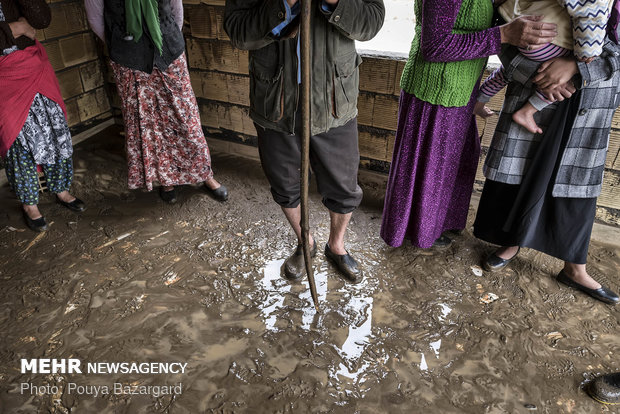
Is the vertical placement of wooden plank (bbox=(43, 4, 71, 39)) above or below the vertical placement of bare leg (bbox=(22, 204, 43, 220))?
above

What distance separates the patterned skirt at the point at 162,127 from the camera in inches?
101

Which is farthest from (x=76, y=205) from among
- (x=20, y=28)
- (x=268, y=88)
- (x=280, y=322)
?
(x=268, y=88)

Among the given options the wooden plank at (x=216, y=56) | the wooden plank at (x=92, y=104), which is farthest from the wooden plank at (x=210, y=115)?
the wooden plank at (x=92, y=104)

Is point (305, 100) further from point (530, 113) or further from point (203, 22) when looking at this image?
point (203, 22)

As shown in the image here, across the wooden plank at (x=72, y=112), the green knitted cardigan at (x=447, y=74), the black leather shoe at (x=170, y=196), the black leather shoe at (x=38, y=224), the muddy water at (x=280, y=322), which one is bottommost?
the muddy water at (x=280, y=322)

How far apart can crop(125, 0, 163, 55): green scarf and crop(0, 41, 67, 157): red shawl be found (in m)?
0.60

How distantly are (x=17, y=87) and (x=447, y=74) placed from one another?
2.24 meters

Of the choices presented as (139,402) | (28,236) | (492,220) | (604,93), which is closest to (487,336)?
(492,220)

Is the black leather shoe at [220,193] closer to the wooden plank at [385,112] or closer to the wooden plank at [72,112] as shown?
the wooden plank at [385,112]

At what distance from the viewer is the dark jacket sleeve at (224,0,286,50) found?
1.55m

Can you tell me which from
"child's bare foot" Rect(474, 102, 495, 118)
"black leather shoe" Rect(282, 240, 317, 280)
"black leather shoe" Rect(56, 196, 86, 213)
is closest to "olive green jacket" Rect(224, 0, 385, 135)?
"child's bare foot" Rect(474, 102, 495, 118)

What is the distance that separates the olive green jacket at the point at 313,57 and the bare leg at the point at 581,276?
54.6 inches

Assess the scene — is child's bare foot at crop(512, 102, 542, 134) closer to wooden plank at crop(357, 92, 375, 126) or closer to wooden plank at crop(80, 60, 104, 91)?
wooden plank at crop(357, 92, 375, 126)

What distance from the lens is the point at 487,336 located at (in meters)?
2.01
